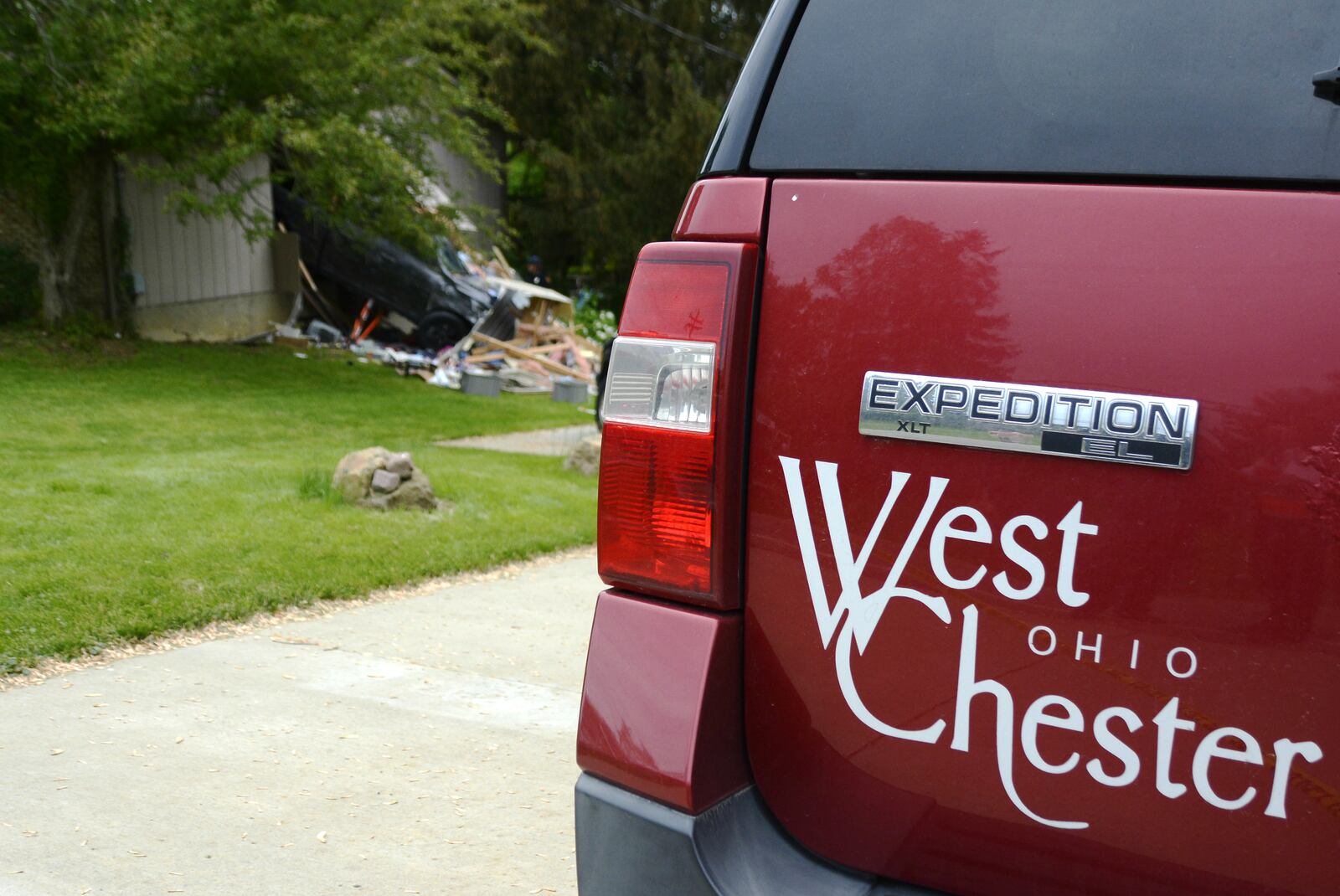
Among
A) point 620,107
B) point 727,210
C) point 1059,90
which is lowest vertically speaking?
point 727,210

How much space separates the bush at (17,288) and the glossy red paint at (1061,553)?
46.9 ft

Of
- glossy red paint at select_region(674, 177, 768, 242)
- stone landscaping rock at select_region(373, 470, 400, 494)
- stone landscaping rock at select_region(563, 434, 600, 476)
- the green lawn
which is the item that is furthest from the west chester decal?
stone landscaping rock at select_region(563, 434, 600, 476)

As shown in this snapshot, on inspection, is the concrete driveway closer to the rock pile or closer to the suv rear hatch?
the suv rear hatch

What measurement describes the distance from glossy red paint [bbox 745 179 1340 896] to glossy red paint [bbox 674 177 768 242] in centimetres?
3

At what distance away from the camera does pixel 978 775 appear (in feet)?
5.42

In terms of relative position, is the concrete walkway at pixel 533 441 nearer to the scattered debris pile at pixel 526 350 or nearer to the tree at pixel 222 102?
the scattered debris pile at pixel 526 350

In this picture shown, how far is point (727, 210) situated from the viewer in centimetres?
180

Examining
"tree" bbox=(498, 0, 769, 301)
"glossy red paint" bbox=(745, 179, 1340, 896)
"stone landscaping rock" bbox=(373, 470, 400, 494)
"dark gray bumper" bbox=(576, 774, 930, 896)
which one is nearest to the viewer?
"glossy red paint" bbox=(745, 179, 1340, 896)

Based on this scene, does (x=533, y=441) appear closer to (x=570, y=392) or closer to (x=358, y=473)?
(x=570, y=392)

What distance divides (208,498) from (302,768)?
4.02 m

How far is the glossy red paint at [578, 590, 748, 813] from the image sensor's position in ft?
5.70

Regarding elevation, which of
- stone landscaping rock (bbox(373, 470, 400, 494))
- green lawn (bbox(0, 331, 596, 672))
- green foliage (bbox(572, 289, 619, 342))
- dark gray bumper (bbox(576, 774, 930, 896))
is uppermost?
green foliage (bbox(572, 289, 619, 342))

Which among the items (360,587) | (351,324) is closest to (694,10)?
(351,324)

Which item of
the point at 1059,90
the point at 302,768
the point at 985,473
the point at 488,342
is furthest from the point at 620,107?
the point at 985,473
